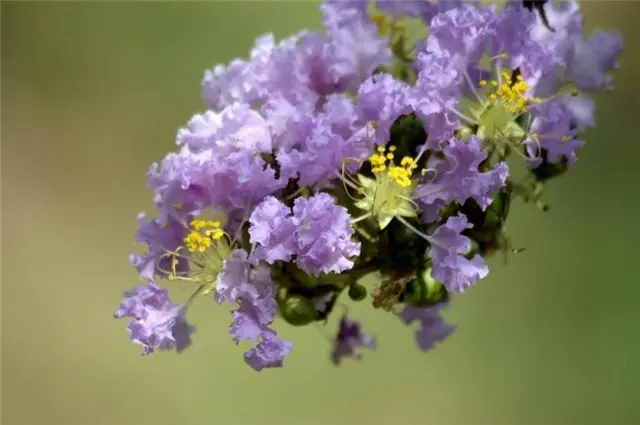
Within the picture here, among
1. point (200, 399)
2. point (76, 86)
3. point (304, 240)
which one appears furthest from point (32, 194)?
point (304, 240)

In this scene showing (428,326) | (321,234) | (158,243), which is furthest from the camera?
(428,326)

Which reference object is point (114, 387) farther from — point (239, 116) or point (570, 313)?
point (239, 116)

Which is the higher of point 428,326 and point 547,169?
point 547,169

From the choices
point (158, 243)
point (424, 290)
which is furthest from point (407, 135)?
point (158, 243)

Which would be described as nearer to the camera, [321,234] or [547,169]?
[321,234]

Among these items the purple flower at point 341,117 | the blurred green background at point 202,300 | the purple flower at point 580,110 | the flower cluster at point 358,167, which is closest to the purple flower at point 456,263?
the flower cluster at point 358,167

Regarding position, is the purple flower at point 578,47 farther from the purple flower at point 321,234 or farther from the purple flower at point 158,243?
the purple flower at point 158,243

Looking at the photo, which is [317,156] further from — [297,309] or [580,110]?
[580,110]

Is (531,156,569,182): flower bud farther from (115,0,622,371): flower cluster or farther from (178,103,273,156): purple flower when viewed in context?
(178,103,273,156): purple flower
